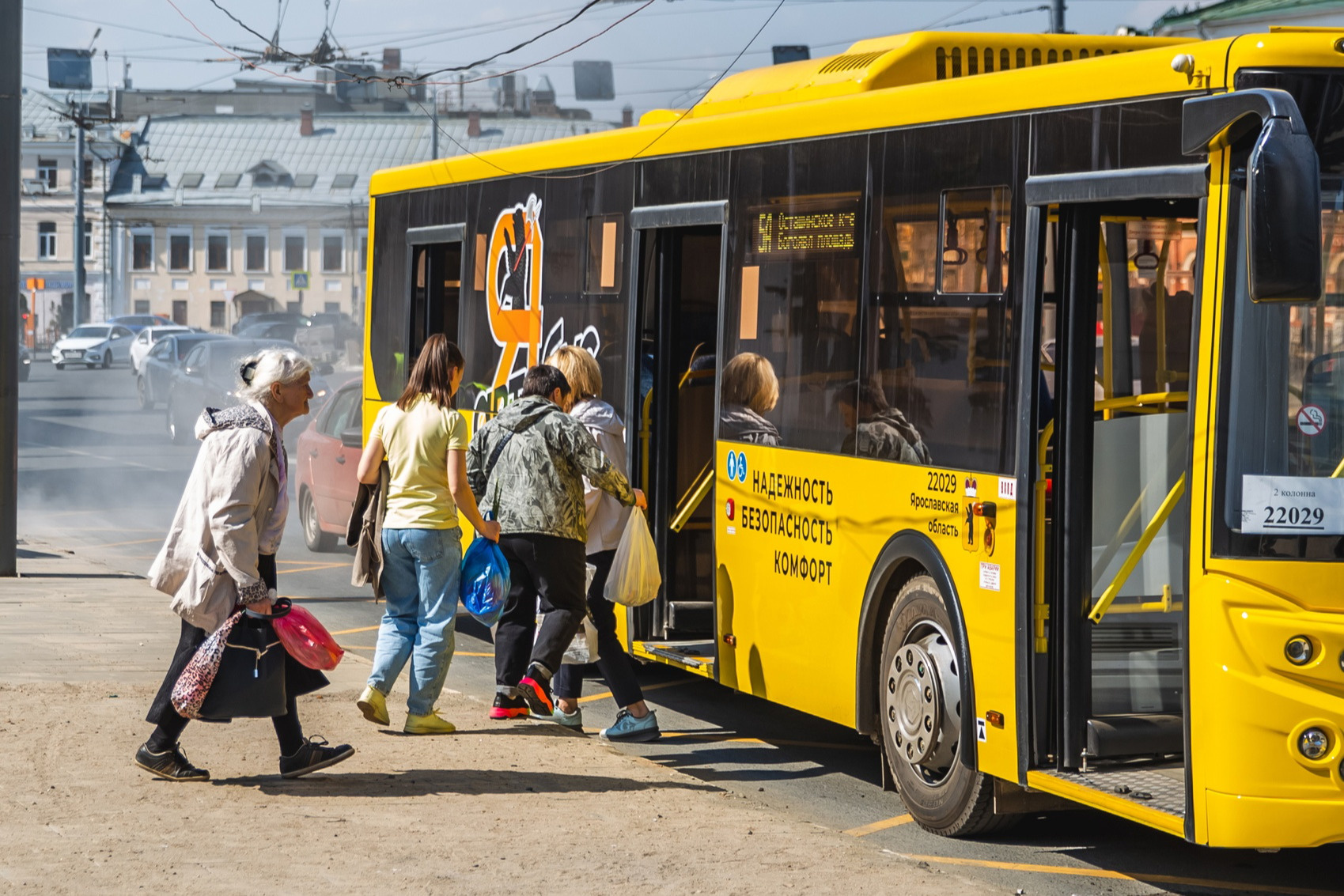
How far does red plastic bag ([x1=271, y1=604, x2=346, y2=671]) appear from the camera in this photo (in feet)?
23.0

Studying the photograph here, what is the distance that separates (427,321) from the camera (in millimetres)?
12898

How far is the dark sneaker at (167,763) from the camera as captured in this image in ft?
23.7

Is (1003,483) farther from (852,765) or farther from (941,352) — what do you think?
(852,765)

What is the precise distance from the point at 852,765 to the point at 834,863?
7.40 ft

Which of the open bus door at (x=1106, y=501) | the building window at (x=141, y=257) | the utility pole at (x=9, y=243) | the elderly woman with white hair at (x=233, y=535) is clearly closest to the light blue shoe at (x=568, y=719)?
the elderly woman with white hair at (x=233, y=535)

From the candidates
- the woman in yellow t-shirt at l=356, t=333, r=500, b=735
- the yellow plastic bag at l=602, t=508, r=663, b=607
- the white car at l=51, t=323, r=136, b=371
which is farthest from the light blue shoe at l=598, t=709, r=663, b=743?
the white car at l=51, t=323, r=136, b=371

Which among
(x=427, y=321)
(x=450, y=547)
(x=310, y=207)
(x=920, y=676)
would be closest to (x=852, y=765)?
(x=920, y=676)

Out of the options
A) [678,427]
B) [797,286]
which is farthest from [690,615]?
[797,286]

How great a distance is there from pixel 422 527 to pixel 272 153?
9020 cm

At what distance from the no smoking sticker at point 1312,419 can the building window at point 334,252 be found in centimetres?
9102

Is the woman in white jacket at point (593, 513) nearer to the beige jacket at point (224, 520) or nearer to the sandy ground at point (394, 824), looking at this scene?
the sandy ground at point (394, 824)

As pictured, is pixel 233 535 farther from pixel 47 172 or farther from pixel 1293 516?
pixel 47 172

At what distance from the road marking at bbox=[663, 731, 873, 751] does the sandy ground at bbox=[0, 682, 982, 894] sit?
0.68 meters

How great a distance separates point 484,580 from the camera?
838cm
